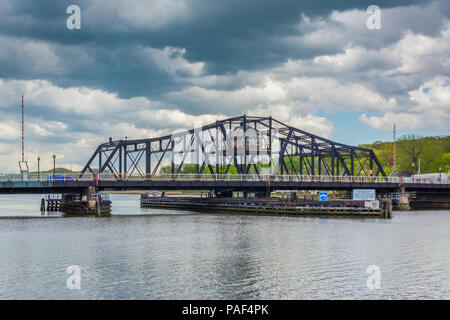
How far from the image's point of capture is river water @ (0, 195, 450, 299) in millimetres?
31422

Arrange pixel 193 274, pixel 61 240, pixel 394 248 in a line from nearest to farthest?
pixel 193 274 → pixel 394 248 → pixel 61 240

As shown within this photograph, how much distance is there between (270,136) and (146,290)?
90001 mm

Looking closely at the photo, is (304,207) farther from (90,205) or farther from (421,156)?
(421,156)

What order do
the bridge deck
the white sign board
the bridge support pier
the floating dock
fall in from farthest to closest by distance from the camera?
the white sign board
the bridge support pier
the floating dock
the bridge deck

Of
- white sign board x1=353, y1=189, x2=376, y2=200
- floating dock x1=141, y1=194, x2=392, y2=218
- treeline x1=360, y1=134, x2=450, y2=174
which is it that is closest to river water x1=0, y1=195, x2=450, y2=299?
floating dock x1=141, y1=194, x2=392, y2=218

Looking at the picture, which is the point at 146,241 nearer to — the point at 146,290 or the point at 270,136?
the point at 146,290

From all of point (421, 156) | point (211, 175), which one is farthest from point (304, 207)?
point (421, 156)

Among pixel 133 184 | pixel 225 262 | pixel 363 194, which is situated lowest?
pixel 225 262

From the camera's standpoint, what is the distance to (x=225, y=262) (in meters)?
40.8

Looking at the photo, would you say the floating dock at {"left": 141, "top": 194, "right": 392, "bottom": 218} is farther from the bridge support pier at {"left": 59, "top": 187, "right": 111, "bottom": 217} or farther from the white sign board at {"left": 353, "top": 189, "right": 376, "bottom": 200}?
the bridge support pier at {"left": 59, "top": 187, "right": 111, "bottom": 217}

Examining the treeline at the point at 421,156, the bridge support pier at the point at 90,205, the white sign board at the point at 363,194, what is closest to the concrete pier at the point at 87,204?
the bridge support pier at the point at 90,205

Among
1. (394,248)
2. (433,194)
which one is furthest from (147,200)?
(394,248)

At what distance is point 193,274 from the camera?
35938 millimetres

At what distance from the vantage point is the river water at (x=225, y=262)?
31422 mm
